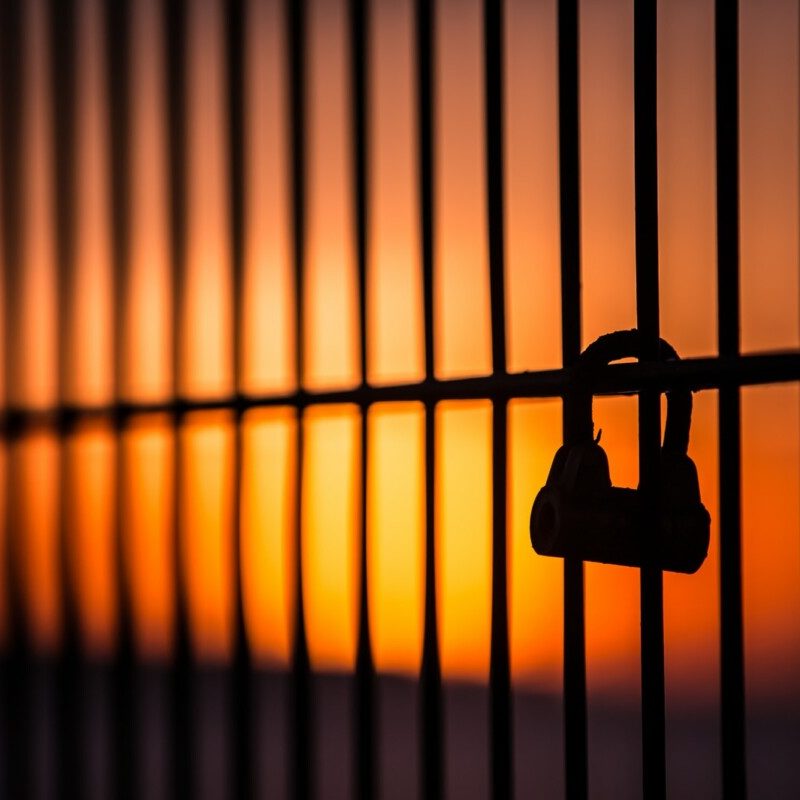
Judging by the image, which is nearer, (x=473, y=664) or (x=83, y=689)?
(x=473, y=664)

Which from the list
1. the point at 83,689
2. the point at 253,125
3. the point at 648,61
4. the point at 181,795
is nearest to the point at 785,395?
the point at 648,61

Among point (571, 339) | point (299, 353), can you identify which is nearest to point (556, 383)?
point (571, 339)

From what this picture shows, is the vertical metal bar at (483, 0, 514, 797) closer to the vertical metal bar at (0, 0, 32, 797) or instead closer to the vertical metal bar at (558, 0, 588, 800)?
the vertical metal bar at (558, 0, 588, 800)

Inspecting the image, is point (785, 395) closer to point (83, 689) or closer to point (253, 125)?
point (253, 125)

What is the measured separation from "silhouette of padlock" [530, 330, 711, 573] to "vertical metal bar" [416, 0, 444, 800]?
0.34m

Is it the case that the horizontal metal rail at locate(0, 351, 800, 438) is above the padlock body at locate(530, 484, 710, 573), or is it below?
above

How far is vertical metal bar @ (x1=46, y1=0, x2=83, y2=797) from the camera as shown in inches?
84.3

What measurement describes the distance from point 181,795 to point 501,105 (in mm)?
1060

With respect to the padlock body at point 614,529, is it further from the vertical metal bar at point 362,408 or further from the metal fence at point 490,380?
the vertical metal bar at point 362,408

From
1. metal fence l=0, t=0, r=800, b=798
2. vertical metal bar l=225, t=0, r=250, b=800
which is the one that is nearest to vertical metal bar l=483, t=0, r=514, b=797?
metal fence l=0, t=0, r=800, b=798

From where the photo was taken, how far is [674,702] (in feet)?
3.97

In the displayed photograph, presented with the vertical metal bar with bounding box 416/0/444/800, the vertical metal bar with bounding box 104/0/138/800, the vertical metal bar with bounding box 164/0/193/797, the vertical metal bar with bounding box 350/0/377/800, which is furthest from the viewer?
the vertical metal bar with bounding box 104/0/138/800

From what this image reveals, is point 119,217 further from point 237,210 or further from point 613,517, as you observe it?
point 613,517

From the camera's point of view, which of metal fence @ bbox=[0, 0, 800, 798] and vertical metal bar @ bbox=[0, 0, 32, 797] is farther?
vertical metal bar @ bbox=[0, 0, 32, 797]
